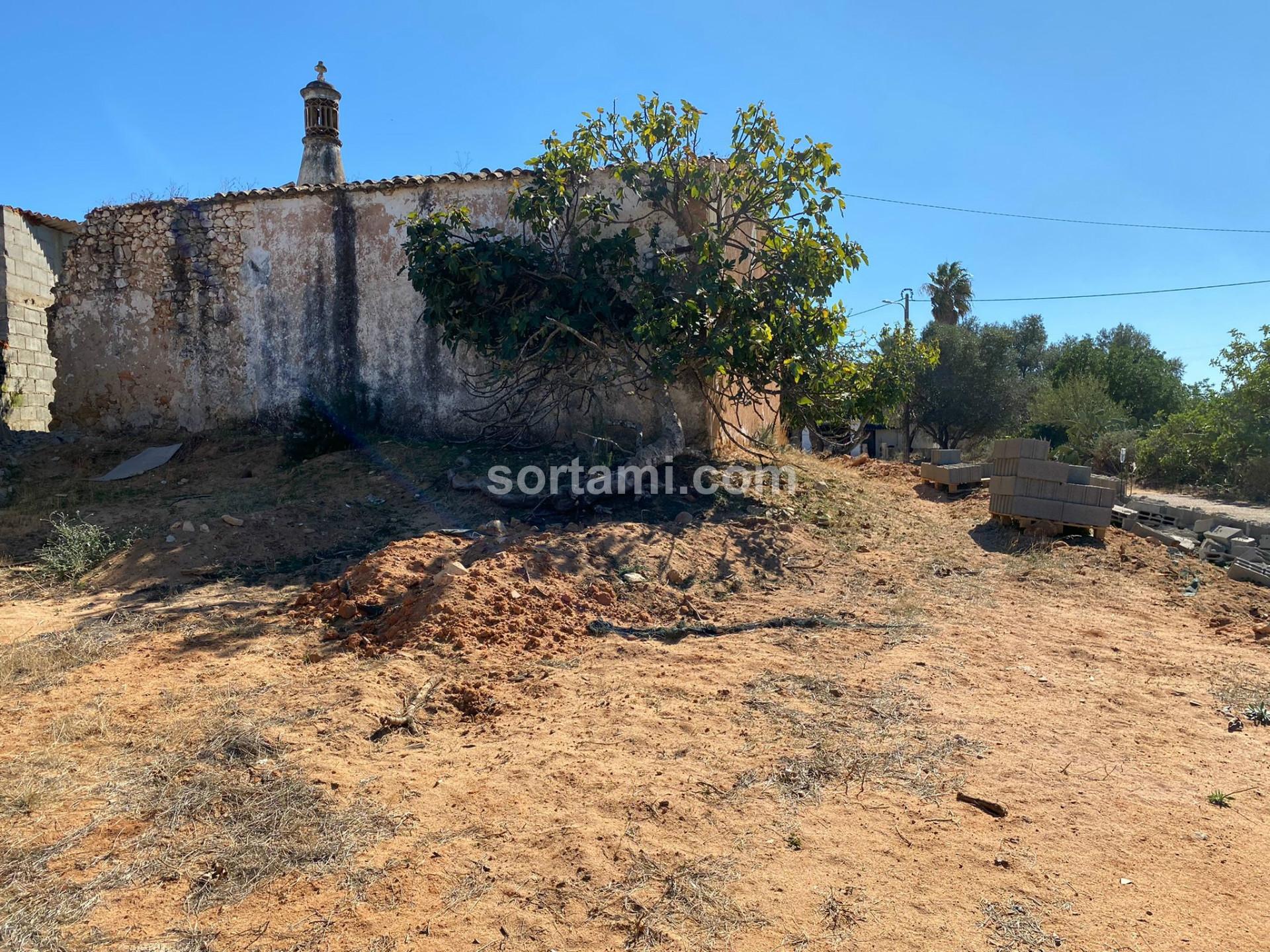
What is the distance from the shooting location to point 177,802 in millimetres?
3229

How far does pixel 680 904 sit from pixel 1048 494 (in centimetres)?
776

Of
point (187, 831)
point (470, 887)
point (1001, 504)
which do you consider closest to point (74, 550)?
point (187, 831)

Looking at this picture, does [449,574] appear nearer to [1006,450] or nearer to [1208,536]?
[1006,450]

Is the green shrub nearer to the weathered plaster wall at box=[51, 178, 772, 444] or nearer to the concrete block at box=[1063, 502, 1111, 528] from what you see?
the weathered plaster wall at box=[51, 178, 772, 444]

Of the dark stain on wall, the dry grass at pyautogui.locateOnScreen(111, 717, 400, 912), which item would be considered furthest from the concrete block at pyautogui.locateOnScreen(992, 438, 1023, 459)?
the dark stain on wall

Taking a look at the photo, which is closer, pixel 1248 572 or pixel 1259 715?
pixel 1259 715

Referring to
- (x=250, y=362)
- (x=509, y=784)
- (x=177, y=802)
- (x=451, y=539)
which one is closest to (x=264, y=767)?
(x=177, y=802)

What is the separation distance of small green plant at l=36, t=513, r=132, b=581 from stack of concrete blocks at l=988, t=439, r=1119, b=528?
8.97 meters

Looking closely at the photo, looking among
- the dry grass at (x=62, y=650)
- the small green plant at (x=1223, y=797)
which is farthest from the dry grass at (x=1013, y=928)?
the dry grass at (x=62, y=650)

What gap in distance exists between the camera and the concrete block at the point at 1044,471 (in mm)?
8891

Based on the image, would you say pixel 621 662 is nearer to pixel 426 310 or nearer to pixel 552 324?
pixel 552 324

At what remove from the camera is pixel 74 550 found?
695cm

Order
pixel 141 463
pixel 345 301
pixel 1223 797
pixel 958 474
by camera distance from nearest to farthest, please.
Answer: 1. pixel 1223 797
2. pixel 141 463
3. pixel 345 301
4. pixel 958 474

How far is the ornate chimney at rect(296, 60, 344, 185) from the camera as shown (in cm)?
1472
